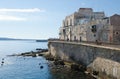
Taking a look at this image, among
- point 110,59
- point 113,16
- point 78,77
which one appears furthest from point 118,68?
point 113,16

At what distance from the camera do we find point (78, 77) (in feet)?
155

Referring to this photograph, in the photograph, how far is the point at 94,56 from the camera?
47.7m

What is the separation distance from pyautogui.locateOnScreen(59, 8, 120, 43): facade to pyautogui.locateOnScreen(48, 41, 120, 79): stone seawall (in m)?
7.57

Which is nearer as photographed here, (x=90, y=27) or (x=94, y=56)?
(x=94, y=56)

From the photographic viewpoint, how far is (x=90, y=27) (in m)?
68.4

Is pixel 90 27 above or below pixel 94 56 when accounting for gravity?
above

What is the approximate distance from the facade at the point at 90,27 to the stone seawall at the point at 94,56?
24.8 ft

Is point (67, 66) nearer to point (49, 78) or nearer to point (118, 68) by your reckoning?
point (49, 78)

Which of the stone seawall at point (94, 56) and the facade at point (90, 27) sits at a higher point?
the facade at point (90, 27)

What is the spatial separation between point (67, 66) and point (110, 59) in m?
18.1

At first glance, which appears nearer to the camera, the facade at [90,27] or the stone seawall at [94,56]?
the stone seawall at [94,56]

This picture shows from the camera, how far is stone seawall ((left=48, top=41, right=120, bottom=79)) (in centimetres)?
3997

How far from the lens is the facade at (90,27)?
199ft

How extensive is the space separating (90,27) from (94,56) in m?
21.6
